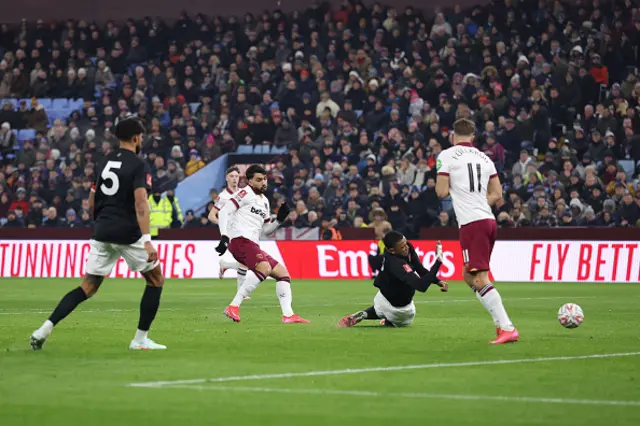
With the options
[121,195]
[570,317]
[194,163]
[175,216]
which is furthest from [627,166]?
[121,195]

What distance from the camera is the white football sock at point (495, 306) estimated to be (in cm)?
1295

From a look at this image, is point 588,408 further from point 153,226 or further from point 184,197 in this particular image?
point 184,197

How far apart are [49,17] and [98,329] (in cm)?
3335

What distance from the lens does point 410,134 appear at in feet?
114

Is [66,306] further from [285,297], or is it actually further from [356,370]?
[285,297]

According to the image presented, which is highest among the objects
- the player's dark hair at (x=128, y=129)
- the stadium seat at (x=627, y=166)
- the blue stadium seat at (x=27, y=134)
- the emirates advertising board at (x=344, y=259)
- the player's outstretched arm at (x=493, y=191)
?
the blue stadium seat at (x=27, y=134)

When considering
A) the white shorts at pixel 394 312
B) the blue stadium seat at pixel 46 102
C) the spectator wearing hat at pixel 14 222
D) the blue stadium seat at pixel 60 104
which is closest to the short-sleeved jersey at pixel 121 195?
the white shorts at pixel 394 312

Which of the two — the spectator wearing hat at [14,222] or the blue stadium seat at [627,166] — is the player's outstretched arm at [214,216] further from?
the spectator wearing hat at [14,222]

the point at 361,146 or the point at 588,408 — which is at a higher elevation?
the point at 361,146

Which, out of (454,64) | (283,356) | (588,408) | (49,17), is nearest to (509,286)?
(454,64)

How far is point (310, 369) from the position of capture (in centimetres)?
1039

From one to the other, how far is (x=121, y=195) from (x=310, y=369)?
2821mm

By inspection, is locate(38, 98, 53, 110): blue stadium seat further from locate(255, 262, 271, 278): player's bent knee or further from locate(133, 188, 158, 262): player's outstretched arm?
locate(133, 188, 158, 262): player's outstretched arm

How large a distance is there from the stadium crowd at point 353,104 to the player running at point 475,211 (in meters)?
15.1
